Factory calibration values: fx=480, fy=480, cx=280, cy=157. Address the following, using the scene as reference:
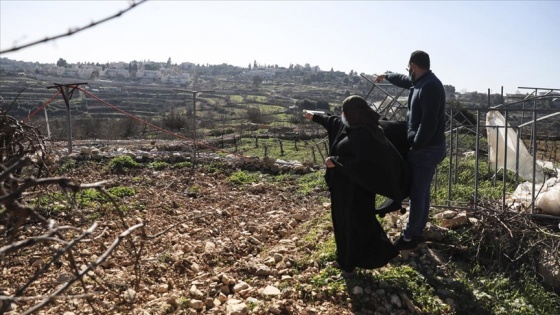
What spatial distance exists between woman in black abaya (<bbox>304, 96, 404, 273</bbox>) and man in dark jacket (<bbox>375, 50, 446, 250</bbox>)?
0.21 meters

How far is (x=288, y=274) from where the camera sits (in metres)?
4.40

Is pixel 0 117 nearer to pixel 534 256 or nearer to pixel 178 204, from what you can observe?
pixel 178 204

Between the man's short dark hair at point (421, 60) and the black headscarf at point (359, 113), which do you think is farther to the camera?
the man's short dark hair at point (421, 60)

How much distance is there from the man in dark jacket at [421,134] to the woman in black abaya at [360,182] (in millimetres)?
Answer: 214

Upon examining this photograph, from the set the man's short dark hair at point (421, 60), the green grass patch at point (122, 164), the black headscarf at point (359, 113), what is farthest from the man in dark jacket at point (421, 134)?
the green grass patch at point (122, 164)

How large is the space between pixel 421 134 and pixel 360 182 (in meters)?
0.70

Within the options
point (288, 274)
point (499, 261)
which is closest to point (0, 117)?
point (288, 274)

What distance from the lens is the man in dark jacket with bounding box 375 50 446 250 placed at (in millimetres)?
4074

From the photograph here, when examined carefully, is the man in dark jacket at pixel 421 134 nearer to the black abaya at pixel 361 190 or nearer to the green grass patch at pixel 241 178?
the black abaya at pixel 361 190

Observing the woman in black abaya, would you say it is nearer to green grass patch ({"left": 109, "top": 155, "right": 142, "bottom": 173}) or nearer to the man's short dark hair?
the man's short dark hair

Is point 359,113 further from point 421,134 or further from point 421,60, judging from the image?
point 421,60

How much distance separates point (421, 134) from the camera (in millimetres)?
4078

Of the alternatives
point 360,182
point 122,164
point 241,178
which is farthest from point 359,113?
point 122,164

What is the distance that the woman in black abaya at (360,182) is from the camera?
3910 millimetres
